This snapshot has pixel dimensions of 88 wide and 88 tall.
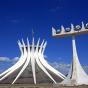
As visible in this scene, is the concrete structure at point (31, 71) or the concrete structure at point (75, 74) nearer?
the concrete structure at point (75, 74)

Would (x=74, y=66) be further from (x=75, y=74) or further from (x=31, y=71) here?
(x=31, y=71)

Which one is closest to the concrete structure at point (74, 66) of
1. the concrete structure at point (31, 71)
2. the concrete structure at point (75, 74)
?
the concrete structure at point (75, 74)

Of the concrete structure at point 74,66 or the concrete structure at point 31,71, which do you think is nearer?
the concrete structure at point 74,66

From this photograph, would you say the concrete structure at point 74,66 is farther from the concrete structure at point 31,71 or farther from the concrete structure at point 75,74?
the concrete structure at point 31,71

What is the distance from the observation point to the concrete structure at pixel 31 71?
177 ft

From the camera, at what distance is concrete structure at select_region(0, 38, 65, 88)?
5400 cm

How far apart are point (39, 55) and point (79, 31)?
76.0 ft

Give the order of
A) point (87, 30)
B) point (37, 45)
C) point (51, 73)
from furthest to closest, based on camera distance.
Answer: point (37, 45) < point (51, 73) < point (87, 30)

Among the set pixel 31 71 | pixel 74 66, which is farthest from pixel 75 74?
pixel 31 71

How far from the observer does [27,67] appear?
200 feet

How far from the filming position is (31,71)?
2334 inches

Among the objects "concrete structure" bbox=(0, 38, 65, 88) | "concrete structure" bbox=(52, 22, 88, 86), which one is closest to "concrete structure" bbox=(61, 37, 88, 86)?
"concrete structure" bbox=(52, 22, 88, 86)

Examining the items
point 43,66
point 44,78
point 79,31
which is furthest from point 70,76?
point 43,66

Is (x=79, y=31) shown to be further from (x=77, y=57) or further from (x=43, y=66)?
(x=43, y=66)
